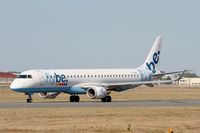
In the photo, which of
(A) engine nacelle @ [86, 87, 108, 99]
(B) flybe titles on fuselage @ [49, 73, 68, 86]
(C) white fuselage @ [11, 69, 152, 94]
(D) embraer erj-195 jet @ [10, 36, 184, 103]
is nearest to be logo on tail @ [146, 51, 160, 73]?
(D) embraer erj-195 jet @ [10, 36, 184, 103]

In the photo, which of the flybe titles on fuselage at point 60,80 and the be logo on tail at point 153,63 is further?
the be logo on tail at point 153,63

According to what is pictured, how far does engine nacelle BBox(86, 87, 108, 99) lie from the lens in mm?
59000

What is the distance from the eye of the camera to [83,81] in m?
61.9

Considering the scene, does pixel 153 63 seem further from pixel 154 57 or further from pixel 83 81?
pixel 83 81

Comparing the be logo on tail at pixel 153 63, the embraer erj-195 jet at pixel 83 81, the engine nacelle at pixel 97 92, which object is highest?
the be logo on tail at pixel 153 63

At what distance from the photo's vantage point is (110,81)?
2507 inches

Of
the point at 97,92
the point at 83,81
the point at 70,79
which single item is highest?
the point at 70,79

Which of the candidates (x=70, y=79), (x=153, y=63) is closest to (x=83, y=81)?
(x=70, y=79)

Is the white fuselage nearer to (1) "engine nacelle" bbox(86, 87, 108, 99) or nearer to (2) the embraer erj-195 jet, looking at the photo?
(2) the embraer erj-195 jet

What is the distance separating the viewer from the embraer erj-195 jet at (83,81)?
192ft

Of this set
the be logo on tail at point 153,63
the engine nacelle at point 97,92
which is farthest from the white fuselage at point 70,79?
the be logo on tail at point 153,63

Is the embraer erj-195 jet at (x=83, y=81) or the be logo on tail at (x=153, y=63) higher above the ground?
the be logo on tail at (x=153, y=63)

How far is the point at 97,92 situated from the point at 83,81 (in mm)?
3132

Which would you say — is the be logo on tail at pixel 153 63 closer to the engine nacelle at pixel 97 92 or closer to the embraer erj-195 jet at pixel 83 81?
the embraer erj-195 jet at pixel 83 81
